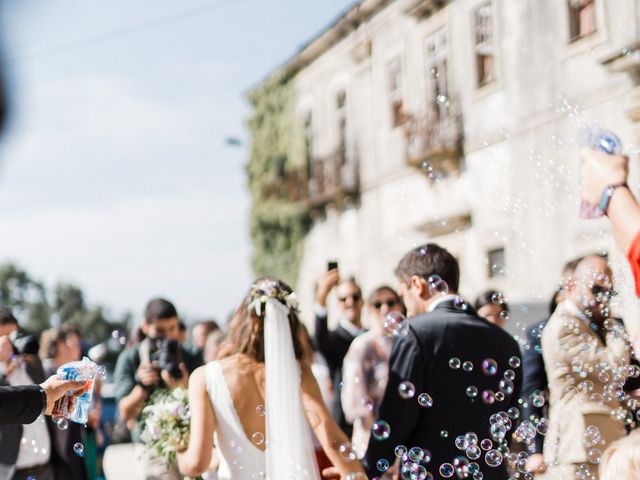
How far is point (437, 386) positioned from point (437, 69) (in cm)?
1177

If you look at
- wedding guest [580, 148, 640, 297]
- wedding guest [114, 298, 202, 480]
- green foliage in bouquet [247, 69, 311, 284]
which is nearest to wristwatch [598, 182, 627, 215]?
wedding guest [580, 148, 640, 297]

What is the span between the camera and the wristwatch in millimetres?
1693

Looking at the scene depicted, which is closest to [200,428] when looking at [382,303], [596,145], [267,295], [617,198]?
[267,295]

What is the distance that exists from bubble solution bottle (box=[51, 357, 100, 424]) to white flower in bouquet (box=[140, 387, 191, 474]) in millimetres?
1387

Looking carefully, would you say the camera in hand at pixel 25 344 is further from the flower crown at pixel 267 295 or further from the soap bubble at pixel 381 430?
the soap bubble at pixel 381 430

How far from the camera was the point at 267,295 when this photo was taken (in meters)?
3.71

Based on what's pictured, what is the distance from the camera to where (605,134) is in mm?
2012

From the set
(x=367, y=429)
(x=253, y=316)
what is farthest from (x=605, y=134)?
(x=367, y=429)

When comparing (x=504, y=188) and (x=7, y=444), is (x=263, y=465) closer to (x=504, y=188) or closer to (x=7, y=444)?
(x=7, y=444)

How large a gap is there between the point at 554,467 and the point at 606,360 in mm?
658

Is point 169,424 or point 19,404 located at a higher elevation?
point 19,404

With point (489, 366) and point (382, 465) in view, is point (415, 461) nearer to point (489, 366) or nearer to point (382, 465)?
point (382, 465)

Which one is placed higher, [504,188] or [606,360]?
[504,188]

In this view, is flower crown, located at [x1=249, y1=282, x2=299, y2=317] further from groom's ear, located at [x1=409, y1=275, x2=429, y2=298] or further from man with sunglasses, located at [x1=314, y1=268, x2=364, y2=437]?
man with sunglasses, located at [x1=314, y1=268, x2=364, y2=437]
